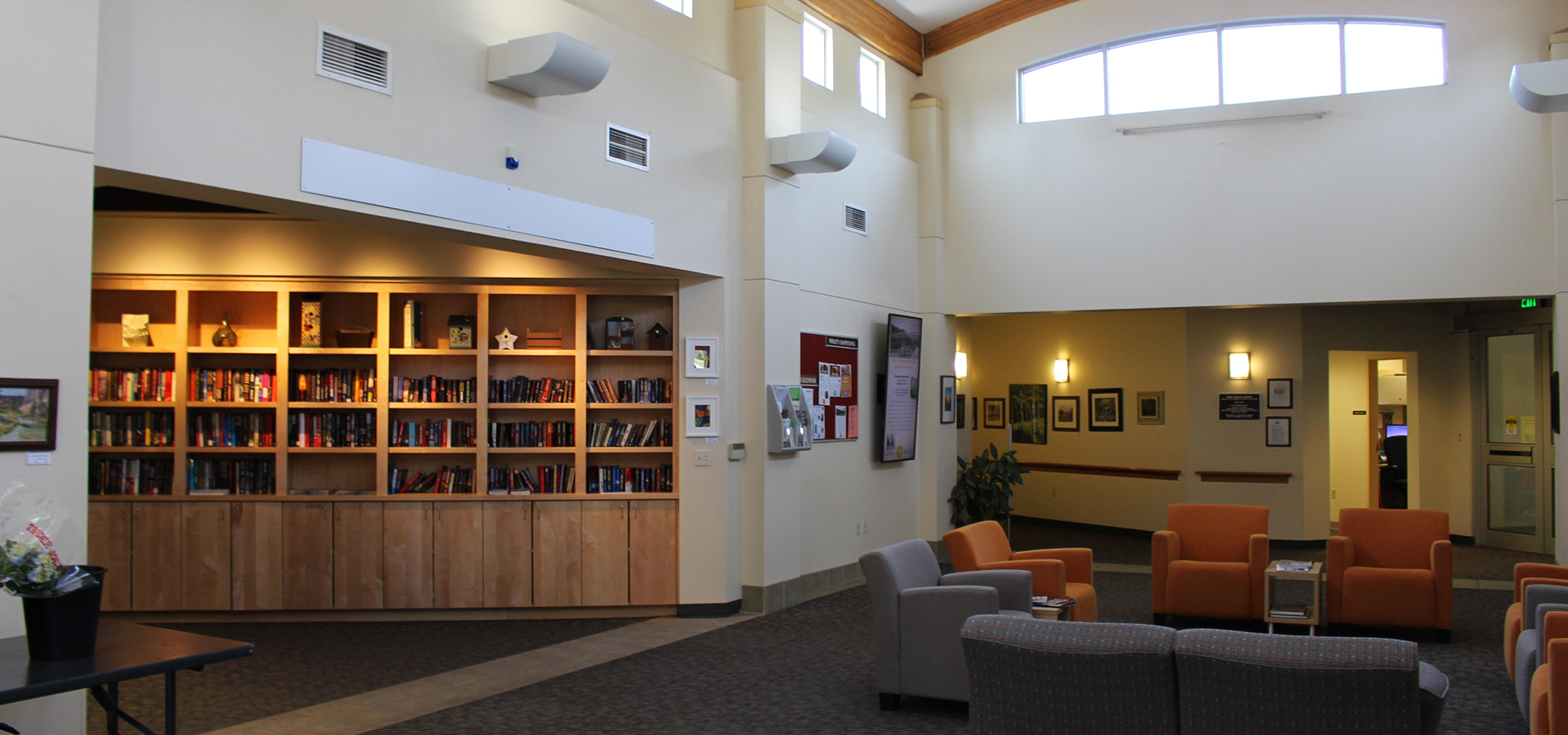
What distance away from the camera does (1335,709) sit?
3277 millimetres

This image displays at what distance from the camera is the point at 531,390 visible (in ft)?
25.8

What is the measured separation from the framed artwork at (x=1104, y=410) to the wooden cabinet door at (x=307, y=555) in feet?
28.8

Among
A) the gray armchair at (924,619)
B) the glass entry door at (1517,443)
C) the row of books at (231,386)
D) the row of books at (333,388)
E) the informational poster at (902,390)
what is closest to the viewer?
the gray armchair at (924,619)

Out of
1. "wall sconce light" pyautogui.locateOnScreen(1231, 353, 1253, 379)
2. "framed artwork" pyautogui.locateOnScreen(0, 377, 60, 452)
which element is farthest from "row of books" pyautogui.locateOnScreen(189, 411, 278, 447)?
"wall sconce light" pyautogui.locateOnScreen(1231, 353, 1253, 379)

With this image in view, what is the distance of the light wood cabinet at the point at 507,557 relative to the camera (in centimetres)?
762

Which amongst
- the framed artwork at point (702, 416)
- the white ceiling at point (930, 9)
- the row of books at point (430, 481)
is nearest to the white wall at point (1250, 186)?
the white ceiling at point (930, 9)

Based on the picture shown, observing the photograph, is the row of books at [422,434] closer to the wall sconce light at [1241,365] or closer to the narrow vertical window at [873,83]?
the narrow vertical window at [873,83]

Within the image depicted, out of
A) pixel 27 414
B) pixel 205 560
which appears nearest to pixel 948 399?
pixel 205 560

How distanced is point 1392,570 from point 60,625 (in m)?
7.26

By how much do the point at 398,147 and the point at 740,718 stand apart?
3381 millimetres

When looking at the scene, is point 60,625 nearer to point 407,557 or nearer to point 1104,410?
point 407,557

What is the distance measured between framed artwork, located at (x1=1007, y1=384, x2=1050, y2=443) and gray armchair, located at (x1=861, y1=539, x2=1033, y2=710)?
7.95 m

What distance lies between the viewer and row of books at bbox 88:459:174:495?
7.34 m

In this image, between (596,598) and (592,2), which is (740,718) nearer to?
(596,598)
